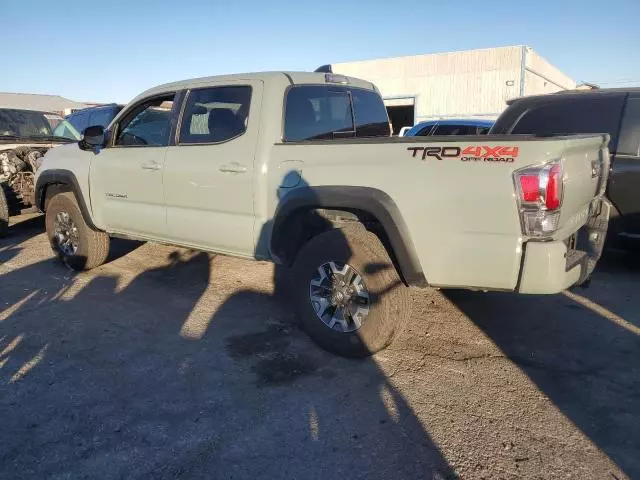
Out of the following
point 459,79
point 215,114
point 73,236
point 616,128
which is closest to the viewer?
point 215,114

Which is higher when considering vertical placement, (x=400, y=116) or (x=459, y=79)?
(x=459, y=79)

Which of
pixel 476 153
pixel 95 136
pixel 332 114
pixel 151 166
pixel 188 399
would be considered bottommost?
pixel 188 399

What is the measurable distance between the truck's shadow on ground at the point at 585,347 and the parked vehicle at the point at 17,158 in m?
6.55

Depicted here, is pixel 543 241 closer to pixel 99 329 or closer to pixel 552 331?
pixel 552 331

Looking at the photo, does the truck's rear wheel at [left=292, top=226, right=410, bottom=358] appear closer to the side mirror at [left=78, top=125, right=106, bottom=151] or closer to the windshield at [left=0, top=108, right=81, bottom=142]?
the side mirror at [left=78, top=125, right=106, bottom=151]

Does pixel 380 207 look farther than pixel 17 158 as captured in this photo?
No

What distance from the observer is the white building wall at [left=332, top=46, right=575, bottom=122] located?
2078 cm

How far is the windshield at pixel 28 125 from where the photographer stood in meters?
8.67

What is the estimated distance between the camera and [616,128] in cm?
513

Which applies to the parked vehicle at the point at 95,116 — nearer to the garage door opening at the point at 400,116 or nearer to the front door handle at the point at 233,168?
the front door handle at the point at 233,168

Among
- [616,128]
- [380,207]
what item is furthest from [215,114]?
[616,128]

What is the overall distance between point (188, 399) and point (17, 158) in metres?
6.33

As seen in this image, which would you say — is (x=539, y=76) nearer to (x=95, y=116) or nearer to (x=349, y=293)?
(x=95, y=116)

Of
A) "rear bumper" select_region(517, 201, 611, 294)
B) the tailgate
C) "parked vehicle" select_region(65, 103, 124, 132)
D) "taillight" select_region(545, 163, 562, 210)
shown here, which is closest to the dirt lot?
"rear bumper" select_region(517, 201, 611, 294)
